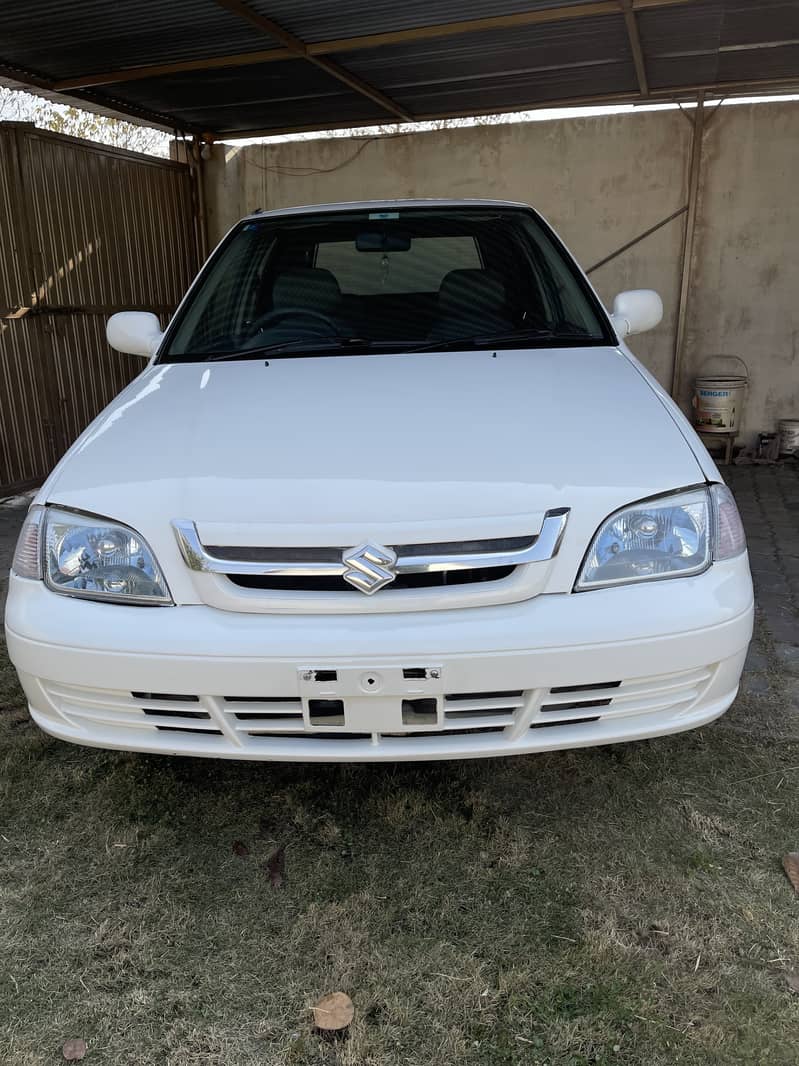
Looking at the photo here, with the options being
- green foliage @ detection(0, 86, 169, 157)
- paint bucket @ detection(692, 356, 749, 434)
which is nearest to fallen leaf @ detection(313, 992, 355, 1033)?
paint bucket @ detection(692, 356, 749, 434)

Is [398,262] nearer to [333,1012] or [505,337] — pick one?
[505,337]

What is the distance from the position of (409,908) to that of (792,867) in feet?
2.79

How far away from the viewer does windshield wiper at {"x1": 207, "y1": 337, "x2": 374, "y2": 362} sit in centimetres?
239

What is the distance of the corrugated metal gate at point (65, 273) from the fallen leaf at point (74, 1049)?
15.9 feet

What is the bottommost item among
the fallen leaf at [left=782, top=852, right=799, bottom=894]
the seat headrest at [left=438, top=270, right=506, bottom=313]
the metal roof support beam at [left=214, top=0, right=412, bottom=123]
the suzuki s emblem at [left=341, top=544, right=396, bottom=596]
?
the fallen leaf at [left=782, top=852, right=799, bottom=894]

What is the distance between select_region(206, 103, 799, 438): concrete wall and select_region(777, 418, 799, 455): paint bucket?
0.20 meters

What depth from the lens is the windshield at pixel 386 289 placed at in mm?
2490

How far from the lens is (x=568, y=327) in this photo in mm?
2533

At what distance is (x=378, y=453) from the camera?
1.67 m

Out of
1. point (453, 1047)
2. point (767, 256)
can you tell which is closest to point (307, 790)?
point (453, 1047)

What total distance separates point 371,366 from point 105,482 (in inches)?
33.1

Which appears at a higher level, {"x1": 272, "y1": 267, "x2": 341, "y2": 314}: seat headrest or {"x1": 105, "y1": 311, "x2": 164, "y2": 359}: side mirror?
{"x1": 272, "y1": 267, "x2": 341, "y2": 314}: seat headrest

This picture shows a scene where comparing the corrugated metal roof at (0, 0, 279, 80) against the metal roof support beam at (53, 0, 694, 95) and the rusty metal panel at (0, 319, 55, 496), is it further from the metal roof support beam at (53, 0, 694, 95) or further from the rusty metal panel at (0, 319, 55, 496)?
the rusty metal panel at (0, 319, 55, 496)

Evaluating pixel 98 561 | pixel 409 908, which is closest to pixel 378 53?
pixel 98 561
